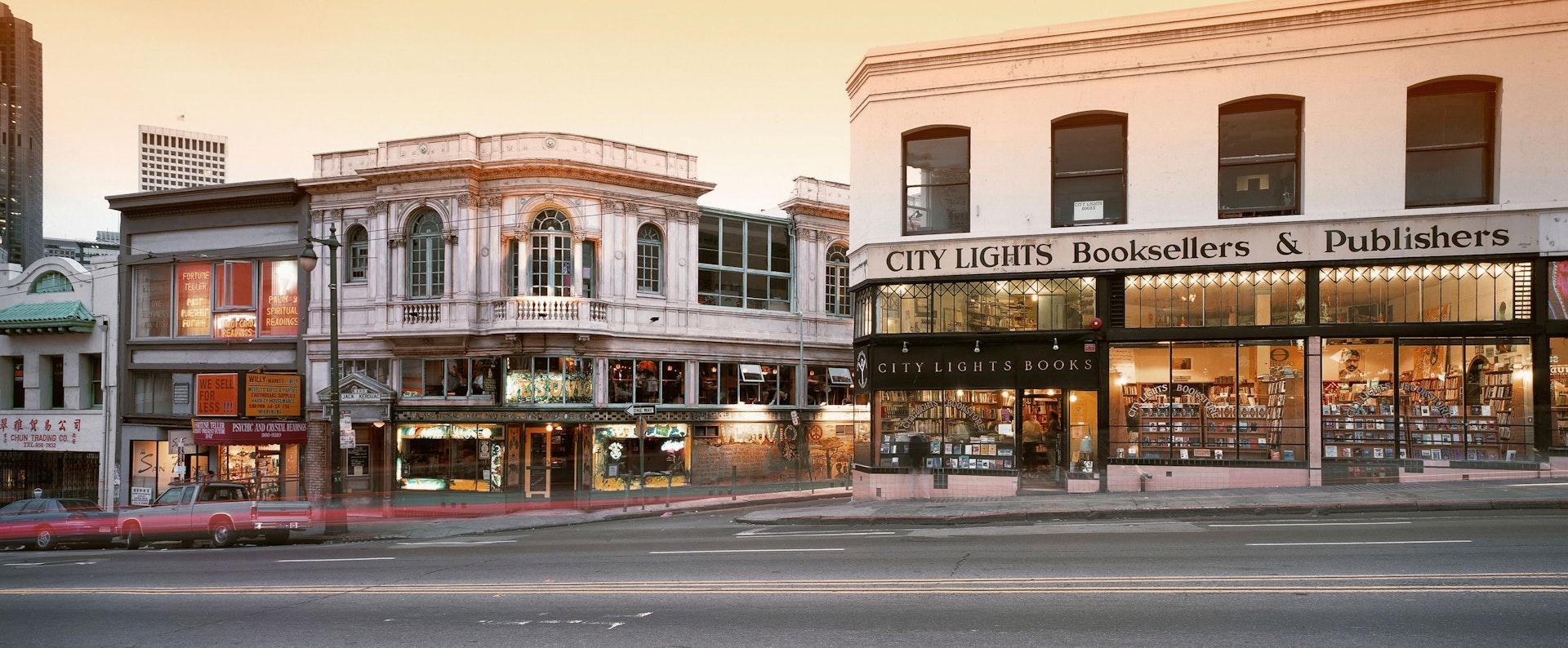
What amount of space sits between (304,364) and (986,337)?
77.4ft

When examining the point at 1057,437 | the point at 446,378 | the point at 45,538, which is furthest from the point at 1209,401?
the point at 45,538

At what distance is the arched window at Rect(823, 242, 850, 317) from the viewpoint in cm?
3819

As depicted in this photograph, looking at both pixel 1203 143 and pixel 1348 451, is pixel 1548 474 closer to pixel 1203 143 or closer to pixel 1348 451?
pixel 1348 451

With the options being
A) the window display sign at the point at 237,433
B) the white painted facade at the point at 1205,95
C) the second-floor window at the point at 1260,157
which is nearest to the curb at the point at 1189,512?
the white painted facade at the point at 1205,95

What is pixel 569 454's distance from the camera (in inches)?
1287

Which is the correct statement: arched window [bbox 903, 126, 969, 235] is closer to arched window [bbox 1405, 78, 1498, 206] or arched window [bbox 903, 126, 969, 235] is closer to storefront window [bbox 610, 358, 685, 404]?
arched window [bbox 1405, 78, 1498, 206]

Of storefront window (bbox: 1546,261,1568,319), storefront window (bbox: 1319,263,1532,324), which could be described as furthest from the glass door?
storefront window (bbox: 1546,261,1568,319)

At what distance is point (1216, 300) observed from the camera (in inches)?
867

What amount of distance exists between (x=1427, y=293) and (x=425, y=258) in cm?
2738

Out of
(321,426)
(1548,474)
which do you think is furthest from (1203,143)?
(321,426)

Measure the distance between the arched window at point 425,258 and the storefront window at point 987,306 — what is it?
15.7 metres

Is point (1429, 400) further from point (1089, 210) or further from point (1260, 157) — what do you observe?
point (1089, 210)

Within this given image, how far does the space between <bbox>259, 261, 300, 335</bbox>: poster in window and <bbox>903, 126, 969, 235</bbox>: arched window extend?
22041 mm

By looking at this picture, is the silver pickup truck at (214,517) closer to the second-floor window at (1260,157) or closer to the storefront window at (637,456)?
the storefront window at (637,456)
